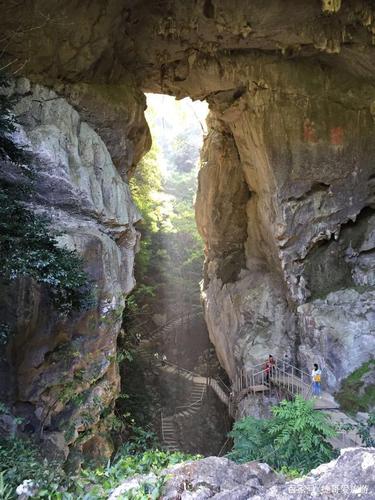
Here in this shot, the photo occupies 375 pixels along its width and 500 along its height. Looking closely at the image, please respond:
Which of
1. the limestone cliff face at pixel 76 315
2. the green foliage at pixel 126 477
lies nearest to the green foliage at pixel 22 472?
the green foliage at pixel 126 477

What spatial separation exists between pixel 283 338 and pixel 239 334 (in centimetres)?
197

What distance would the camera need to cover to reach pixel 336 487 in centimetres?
284

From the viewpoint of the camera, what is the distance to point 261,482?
3459 mm

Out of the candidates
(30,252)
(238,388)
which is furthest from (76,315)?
(238,388)

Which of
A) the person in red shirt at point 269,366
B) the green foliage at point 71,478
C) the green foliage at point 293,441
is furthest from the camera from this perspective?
A: the person in red shirt at point 269,366

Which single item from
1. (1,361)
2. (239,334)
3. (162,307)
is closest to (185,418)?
(239,334)

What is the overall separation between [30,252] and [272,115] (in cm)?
964

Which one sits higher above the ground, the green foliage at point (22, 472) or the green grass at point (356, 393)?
the green foliage at point (22, 472)

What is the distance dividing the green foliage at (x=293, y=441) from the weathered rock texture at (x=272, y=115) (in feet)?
17.1

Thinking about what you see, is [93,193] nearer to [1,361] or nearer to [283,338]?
[1,361]

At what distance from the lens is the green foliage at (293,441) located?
5.13 meters

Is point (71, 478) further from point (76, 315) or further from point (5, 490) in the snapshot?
point (76, 315)

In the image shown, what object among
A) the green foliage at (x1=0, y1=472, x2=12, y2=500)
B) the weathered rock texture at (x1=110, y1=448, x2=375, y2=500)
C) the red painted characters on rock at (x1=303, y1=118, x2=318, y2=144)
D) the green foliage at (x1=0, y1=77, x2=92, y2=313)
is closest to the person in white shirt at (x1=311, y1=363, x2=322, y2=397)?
the green foliage at (x1=0, y1=77, x2=92, y2=313)

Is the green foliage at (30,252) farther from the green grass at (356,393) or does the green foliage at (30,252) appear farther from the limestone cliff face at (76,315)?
the green grass at (356,393)
